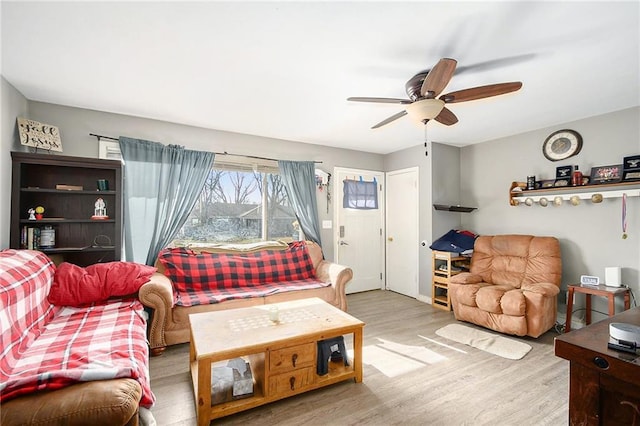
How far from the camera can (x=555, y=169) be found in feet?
11.6

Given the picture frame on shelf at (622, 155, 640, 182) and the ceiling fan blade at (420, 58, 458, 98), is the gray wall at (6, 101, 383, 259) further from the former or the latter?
the picture frame on shelf at (622, 155, 640, 182)

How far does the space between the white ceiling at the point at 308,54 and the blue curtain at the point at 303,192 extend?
113 cm

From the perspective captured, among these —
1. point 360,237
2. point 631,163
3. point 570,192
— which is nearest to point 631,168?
point 631,163

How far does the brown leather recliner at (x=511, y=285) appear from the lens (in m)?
2.93

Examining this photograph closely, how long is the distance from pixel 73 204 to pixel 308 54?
2.89m

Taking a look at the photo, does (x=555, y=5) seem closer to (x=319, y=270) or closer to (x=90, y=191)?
(x=319, y=270)

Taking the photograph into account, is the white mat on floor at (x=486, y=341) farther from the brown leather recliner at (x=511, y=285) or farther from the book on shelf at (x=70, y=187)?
the book on shelf at (x=70, y=187)

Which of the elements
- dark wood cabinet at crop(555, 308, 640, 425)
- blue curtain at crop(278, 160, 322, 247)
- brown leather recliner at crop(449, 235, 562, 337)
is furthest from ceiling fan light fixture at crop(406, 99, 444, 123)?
blue curtain at crop(278, 160, 322, 247)

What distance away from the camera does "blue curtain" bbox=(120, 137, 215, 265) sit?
3.24 metres

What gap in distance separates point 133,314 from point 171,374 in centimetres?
58

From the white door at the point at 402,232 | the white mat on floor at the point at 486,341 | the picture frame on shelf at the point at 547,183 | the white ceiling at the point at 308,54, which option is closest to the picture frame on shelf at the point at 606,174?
the picture frame on shelf at the point at 547,183

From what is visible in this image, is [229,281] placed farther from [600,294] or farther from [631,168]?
[631,168]

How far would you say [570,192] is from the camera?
3.32 m

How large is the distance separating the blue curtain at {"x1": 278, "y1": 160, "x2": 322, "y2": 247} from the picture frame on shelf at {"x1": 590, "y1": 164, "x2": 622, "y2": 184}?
10.9 ft
